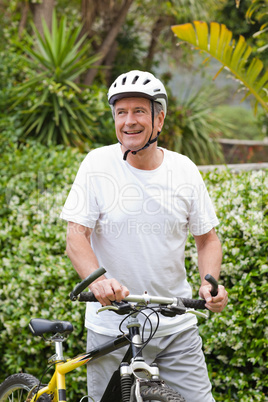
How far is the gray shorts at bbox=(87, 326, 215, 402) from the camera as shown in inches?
101

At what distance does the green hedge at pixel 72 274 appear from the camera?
3.55 m

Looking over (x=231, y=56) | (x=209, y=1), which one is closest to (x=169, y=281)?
(x=231, y=56)

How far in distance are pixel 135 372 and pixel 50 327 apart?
0.82m

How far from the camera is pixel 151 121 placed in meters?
2.58

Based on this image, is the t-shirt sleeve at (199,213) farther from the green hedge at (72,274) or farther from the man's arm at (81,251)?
the green hedge at (72,274)

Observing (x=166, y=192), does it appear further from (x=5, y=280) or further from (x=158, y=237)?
(x=5, y=280)

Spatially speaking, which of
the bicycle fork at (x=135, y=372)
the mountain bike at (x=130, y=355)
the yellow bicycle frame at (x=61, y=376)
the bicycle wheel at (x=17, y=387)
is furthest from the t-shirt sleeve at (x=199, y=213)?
the bicycle wheel at (x=17, y=387)

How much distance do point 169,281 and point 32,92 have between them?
22.3 feet

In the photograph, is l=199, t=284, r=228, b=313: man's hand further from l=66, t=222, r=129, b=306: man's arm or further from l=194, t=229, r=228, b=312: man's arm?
l=66, t=222, r=129, b=306: man's arm

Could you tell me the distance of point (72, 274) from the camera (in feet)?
14.0

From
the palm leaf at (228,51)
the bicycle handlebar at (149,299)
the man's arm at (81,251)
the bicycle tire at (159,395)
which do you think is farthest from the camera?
the palm leaf at (228,51)

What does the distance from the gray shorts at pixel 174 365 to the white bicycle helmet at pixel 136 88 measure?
3.81 feet

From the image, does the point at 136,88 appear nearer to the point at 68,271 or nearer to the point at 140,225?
the point at 140,225

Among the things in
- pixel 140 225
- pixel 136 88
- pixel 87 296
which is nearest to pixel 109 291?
pixel 87 296
